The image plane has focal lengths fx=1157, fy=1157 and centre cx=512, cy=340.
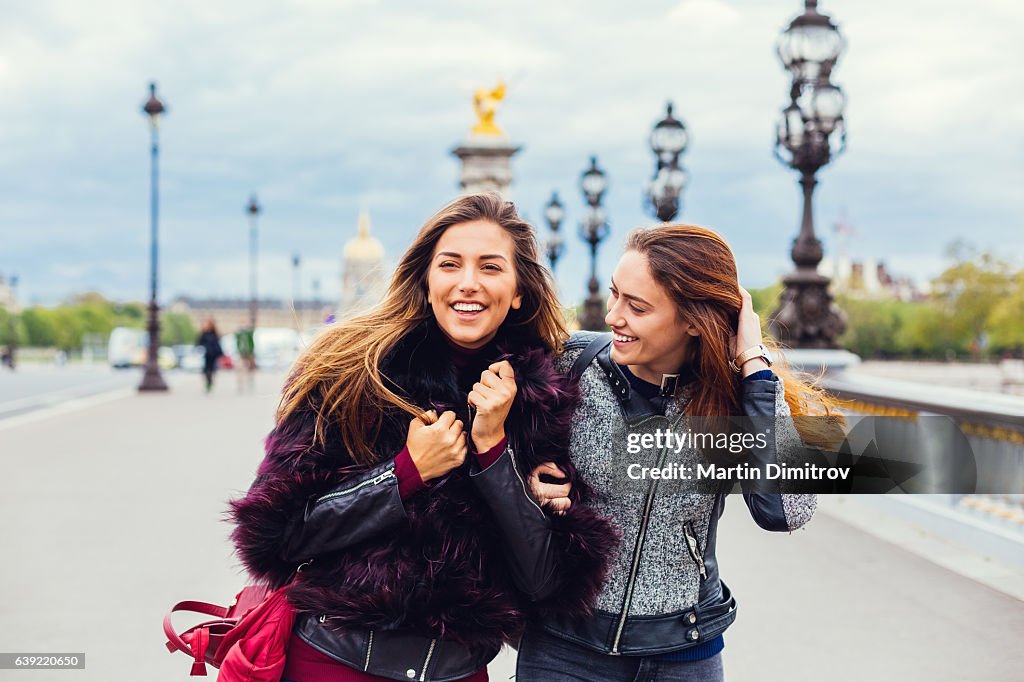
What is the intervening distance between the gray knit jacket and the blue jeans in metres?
0.03

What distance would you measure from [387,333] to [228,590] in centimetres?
429

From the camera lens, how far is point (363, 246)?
124938 millimetres

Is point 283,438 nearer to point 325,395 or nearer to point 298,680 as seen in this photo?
point 325,395

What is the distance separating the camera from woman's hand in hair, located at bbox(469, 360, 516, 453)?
237 cm

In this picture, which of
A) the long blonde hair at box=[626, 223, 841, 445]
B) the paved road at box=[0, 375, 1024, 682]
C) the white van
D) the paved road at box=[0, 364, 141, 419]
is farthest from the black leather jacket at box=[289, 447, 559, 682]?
the white van

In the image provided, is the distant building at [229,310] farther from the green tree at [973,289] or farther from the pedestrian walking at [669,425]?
the pedestrian walking at [669,425]

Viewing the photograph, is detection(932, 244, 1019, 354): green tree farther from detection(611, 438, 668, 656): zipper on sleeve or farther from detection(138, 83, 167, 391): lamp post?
detection(611, 438, 668, 656): zipper on sleeve

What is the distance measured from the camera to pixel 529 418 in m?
2.53

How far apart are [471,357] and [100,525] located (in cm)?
671

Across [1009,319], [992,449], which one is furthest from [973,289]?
[992,449]

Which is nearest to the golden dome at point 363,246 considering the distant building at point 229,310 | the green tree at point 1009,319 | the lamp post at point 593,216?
the distant building at point 229,310

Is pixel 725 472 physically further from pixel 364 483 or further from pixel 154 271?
pixel 154 271

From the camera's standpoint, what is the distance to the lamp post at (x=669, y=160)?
55.3ft

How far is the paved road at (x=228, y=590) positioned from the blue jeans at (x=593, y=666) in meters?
1.02
